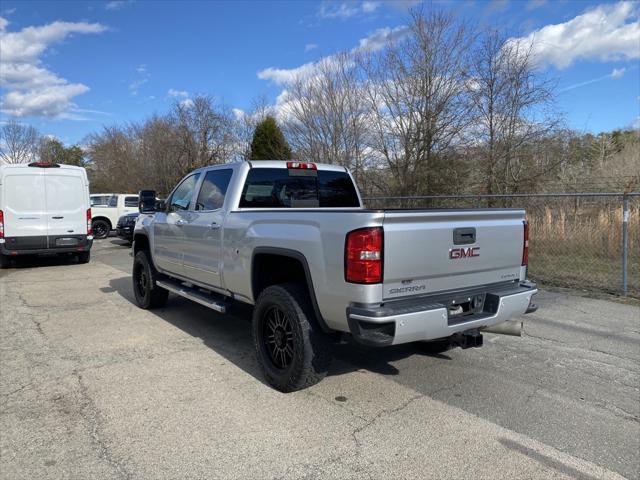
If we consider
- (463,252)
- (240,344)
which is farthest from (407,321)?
(240,344)

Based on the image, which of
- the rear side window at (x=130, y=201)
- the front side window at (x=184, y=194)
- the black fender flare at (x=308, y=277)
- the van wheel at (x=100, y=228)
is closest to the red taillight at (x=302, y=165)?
the front side window at (x=184, y=194)

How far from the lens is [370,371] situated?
15.1ft

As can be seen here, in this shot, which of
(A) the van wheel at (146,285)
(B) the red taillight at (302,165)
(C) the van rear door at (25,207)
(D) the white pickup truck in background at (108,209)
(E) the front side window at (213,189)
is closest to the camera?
(E) the front side window at (213,189)

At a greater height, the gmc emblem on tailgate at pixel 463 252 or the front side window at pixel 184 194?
the front side window at pixel 184 194

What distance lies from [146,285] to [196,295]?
2043mm

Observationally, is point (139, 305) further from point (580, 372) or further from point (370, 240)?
point (580, 372)

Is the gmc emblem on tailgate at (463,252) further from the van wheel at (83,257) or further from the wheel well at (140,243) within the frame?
the van wheel at (83,257)

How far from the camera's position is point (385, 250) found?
3340 millimetres

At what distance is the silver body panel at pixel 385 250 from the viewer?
3402 mm

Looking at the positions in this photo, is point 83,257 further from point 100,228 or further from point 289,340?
point 289,340

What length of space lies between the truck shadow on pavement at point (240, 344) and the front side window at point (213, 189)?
1188 millimetres

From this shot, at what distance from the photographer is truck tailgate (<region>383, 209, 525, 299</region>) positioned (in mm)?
3422

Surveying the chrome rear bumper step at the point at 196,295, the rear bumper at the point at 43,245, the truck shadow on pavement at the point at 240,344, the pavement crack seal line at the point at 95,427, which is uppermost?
the rear bumper at the point at 43,245

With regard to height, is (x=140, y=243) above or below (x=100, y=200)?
below
